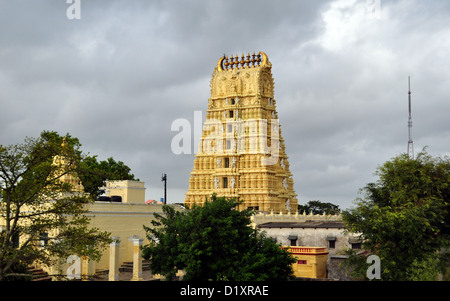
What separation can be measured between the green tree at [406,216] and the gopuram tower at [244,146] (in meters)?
28.7

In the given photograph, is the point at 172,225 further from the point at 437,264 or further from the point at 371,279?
the point at 437,264

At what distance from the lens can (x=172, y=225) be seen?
36.8 m

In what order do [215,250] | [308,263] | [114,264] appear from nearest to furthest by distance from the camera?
[215,250] → [114,264] → [308,263]

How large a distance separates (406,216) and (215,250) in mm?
13209

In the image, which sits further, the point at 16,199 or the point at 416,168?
the point at 416,168

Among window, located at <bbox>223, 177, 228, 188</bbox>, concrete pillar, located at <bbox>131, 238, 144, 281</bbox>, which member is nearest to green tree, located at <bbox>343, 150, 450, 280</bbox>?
concrete pillar, located at <bbox>131, 238, 144, 281</bbox>

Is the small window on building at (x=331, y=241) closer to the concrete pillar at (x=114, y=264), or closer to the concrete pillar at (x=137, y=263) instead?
the concrete pillar at (x=137, y=263)

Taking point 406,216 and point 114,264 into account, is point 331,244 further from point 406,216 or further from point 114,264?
point 114,264

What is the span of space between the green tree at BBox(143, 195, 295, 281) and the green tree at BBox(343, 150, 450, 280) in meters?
6.23

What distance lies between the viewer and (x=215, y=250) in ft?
114

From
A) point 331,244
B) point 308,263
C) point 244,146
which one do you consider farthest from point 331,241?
point 244,146
